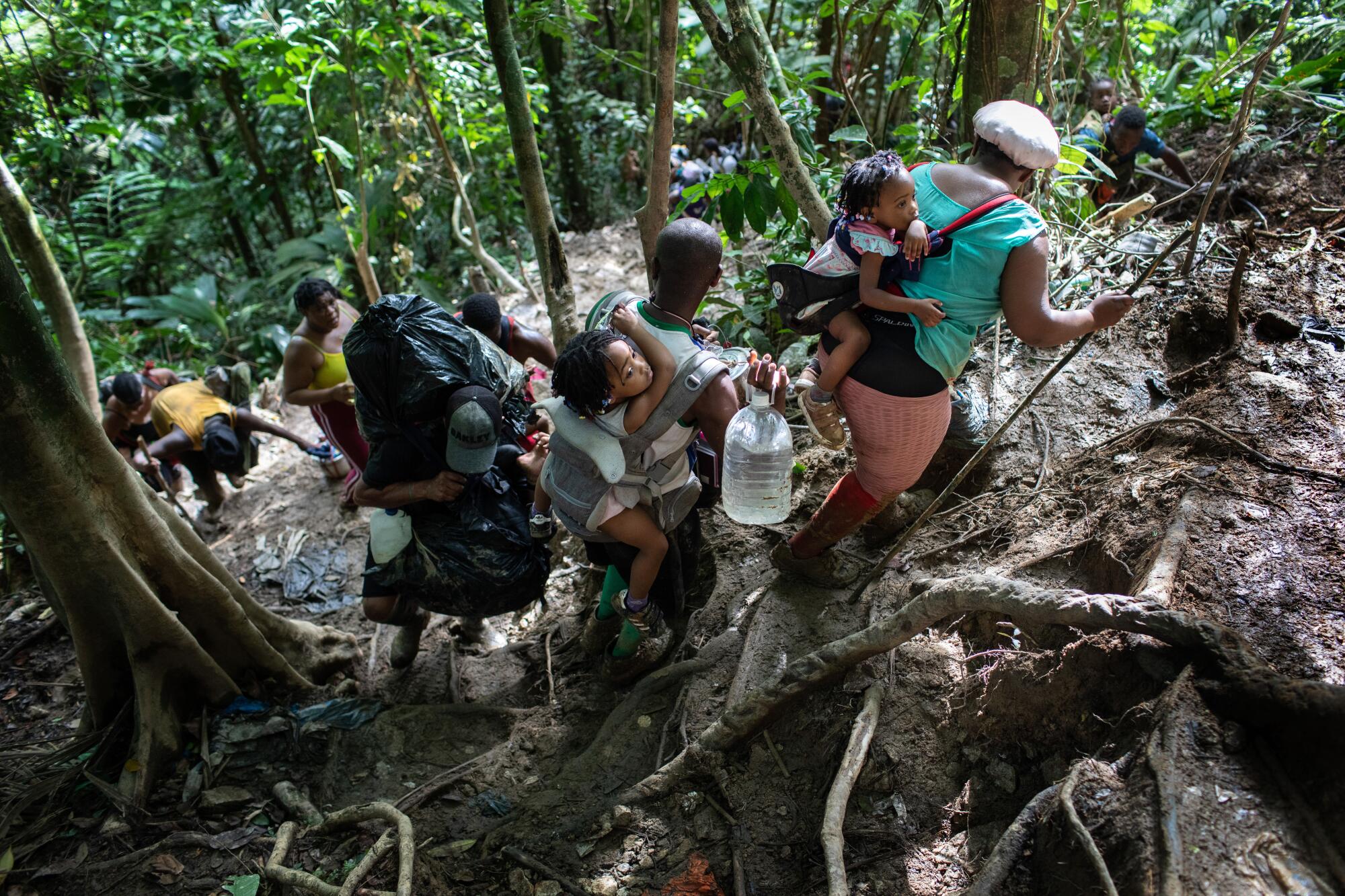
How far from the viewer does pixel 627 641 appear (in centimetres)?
339

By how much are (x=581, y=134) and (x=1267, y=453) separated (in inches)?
410

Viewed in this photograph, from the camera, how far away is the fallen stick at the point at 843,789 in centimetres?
217

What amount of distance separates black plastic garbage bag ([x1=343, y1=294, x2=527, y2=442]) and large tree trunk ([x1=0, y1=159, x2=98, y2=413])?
2.00m

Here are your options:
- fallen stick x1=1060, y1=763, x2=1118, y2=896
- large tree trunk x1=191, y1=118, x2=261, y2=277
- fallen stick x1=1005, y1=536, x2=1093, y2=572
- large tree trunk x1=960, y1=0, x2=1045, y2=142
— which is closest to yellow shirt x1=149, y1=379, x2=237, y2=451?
large tree trunk x1=960, y1=0, x2=1045, y2=142

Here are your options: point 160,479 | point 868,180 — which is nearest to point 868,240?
point 868,180

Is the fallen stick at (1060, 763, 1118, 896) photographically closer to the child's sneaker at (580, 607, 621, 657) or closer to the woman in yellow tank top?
the child's sneaker at (580, 607, 621, 657)

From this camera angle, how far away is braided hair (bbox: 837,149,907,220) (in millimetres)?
2410

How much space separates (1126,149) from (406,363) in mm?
5636

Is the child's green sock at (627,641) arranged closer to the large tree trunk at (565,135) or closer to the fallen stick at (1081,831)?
the fallen stick at (1081,831)

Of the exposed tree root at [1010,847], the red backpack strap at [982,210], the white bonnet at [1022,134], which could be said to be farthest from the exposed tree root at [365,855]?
the white bonnet at [1022,134]

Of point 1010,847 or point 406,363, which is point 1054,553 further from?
point 406,363

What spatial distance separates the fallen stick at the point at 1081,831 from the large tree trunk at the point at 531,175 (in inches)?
120

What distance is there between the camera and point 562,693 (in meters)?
3.67

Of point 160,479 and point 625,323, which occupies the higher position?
point 625,323
